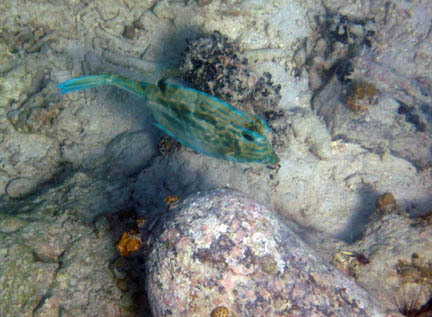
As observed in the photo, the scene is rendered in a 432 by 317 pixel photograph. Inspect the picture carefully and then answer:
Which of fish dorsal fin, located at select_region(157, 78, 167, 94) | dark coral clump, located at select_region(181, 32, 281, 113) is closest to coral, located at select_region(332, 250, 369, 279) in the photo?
dark coral clump, located at select_region(181, 32, 281, 113)

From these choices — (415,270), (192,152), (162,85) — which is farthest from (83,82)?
(415,270)

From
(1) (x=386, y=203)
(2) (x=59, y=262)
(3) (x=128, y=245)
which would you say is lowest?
(2) (x=59, y=262)

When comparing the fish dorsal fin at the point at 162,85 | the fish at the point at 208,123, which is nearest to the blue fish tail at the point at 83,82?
the fish at the point at 208,123

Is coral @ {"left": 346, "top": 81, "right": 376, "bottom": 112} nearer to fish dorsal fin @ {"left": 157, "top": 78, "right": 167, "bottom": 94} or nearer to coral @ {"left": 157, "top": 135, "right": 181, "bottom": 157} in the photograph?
coral @ {"left": 157, "top": 135, "right": 181, "bottom": 157}

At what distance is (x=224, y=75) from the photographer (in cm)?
451

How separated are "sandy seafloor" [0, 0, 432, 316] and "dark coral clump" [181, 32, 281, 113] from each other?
0.24 meters

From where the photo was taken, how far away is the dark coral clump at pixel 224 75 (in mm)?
4496

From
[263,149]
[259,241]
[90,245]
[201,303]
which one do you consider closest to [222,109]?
[263,149]

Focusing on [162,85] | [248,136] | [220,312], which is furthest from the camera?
[162,85]

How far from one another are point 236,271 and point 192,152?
2.59 m

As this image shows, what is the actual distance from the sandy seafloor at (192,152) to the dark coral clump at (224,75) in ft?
0.79

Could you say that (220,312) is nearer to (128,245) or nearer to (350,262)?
(128,245)

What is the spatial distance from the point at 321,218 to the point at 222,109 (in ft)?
11.9

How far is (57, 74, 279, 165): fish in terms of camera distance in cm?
255
